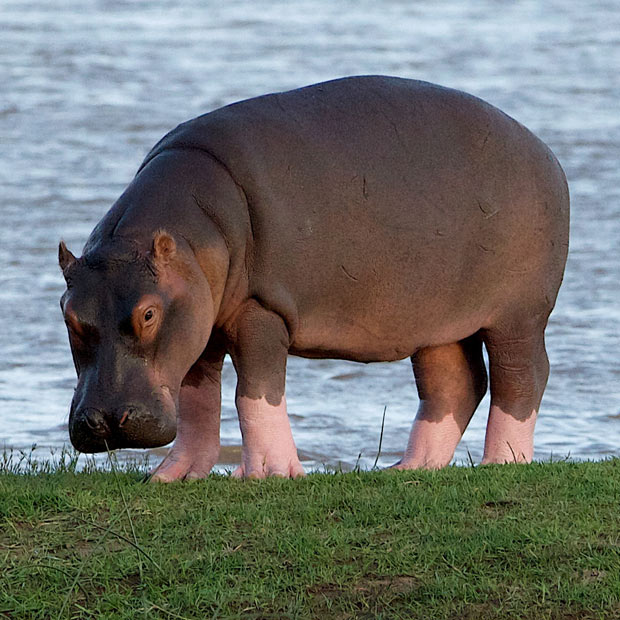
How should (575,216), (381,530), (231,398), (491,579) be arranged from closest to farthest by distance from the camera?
1. (491,579)
2. (381,530)
3. (231,398)
4. (575,216)

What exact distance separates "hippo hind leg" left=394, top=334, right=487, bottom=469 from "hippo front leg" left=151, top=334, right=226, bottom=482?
36.0 inches

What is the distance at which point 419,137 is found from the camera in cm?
566

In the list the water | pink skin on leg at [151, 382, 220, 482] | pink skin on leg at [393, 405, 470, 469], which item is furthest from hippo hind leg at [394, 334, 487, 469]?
the water

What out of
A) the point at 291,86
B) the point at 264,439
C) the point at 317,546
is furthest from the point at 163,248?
the point at 291,86

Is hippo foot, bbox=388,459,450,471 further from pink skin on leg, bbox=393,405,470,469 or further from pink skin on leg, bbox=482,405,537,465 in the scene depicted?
pink skin on leg, bbox=482,405,537,465

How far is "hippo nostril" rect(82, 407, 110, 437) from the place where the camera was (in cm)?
462

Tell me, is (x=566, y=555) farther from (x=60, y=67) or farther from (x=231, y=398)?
(x=60, y=67)

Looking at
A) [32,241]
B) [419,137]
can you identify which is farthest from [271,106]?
[32,241]

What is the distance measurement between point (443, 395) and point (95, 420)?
1977 millimetres

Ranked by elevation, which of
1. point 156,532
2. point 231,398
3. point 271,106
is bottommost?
point 231,398

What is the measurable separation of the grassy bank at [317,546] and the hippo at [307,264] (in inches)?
11.4

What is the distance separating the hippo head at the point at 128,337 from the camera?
467 cm

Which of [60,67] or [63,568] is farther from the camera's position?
[60,67]

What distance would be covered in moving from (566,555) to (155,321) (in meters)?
1.43
